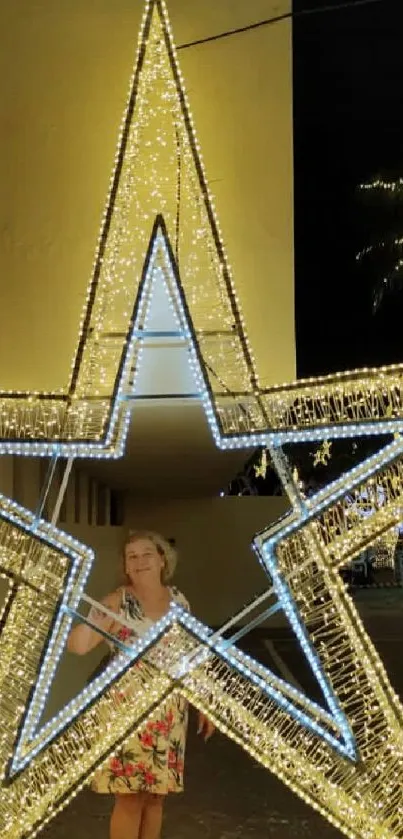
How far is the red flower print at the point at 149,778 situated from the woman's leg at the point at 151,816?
0.37 feet

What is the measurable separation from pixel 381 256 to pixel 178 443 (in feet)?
17.0

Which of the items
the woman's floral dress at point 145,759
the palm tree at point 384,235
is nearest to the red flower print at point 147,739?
the woman's floral dress at point 145,759

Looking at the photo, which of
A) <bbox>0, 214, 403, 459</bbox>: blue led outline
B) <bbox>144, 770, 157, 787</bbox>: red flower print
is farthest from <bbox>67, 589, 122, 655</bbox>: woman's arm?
<bbox>0, 214, 403, 459</bbox>: blue led outline

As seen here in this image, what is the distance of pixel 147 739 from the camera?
11.5 ft

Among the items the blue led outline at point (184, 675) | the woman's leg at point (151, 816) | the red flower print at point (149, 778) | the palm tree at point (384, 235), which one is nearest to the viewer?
the blue led outline at point (184, 675)

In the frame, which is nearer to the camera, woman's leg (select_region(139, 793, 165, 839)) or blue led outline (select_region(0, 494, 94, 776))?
blue led outline (select_region(0, 494, 94, 776))

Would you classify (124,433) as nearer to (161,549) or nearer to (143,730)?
(161,549)

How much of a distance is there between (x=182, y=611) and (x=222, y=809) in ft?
10.9

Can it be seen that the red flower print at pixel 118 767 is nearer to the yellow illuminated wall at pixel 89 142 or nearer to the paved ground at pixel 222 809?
the yellow illuminated wall at pixel 89 142

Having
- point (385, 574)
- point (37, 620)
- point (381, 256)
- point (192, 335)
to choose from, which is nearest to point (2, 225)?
point (192, 335)

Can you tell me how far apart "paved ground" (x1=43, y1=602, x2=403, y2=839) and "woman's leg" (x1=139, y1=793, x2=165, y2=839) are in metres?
1.55

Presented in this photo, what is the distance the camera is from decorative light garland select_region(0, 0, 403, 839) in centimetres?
288

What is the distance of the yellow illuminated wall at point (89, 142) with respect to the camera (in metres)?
3.96

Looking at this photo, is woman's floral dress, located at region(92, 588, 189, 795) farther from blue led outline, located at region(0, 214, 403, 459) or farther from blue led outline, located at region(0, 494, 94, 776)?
blue led outline, located at region(0, 214, 403, 459)
